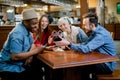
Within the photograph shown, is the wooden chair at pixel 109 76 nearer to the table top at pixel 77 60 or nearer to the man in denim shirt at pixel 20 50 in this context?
the table top at pixel 77 60

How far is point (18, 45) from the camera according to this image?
297 cm

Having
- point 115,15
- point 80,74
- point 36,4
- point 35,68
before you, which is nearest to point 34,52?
point 35,68

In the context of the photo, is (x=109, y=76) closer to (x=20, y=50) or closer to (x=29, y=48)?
(x=29, y=48)

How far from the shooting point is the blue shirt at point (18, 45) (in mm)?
3000

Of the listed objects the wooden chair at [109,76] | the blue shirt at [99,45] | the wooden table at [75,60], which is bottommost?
the wooden chair at [109,76]

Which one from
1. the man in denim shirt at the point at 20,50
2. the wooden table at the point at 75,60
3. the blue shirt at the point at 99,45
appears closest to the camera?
the wooden table at the point at 75,60

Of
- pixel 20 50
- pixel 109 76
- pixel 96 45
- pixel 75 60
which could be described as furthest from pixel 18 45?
pixel 109 76

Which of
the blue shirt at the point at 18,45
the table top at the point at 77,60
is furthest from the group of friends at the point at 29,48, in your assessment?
the table top at the point at 77,60

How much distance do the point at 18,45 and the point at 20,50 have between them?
0.22ft

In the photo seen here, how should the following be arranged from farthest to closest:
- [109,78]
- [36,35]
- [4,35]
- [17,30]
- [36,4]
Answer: [36,4], [4,35], [36,35], [109,78], [17,30]

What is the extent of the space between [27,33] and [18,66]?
1.43 feet

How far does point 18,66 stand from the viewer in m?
3.16

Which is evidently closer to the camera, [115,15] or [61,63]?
[61,63]

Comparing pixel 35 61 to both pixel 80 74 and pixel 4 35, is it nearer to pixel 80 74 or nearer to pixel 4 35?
pixel 80 74
